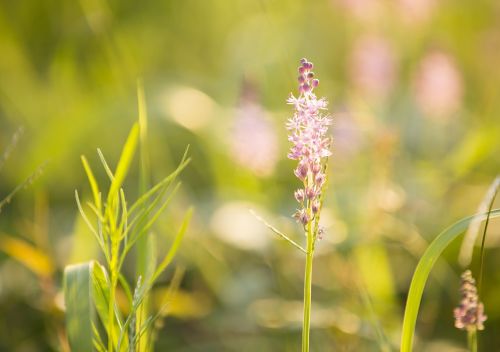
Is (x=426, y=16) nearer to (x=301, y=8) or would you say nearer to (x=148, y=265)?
(x=301, y=8)

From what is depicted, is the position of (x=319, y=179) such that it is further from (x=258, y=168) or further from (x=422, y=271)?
(x=258, y=168)

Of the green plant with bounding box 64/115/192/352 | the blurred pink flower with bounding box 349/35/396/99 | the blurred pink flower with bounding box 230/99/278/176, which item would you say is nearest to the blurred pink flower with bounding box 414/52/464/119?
the blurred pink flower with bounding box 349/35/396/99

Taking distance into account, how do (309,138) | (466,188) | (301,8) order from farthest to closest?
(301,8)
(466,188)
(309,138)

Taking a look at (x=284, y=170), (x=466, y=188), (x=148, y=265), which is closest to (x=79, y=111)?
(x=284, y=170)

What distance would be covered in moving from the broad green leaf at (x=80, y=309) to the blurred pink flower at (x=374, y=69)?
6.28 feet

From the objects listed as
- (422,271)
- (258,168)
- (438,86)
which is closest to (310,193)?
(422,271)

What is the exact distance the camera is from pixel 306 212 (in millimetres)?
896

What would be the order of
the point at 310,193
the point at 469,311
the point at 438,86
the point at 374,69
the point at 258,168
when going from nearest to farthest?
the point at 310,193, the point at 469,311, the point at 258,168, the point at 438,86, the point at 374,69

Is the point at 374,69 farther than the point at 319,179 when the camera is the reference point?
Yes

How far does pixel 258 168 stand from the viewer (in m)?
2.05

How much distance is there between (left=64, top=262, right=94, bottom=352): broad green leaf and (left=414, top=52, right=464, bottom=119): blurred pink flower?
186 cm

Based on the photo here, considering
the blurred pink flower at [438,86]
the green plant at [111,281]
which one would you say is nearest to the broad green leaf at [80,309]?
the green plant at [111,281]

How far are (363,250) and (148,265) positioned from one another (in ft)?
3.59

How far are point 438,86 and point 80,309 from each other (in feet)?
6.30
